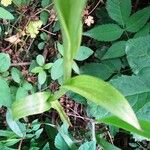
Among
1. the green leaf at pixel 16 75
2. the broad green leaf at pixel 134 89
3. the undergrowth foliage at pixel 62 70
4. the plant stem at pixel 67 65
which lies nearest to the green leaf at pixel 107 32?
the undergrowth foliage at pixel 62 70

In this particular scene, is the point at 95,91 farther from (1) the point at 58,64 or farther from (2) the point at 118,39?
(2) the point at 118,39

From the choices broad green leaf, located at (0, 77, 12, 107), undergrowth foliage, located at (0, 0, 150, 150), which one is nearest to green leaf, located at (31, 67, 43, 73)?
undergrowth foliage, located at (0, 0, 150, 150)

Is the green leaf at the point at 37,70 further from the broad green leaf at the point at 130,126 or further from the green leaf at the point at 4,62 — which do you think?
the broad green leaf at the point at 130,126

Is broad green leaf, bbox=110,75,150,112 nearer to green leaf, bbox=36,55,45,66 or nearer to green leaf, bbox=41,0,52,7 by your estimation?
green leaf, bbox=36,55,45,66

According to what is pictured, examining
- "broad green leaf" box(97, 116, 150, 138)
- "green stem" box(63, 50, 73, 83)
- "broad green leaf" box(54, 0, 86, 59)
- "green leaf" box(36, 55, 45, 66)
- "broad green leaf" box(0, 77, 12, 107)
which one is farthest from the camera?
"green leaf" box(36, 55, 45, 66)

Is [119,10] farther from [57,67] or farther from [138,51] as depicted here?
[57,67]

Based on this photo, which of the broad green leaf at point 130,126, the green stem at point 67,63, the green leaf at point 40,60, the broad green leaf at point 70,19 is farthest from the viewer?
the green leaf at point 40,60

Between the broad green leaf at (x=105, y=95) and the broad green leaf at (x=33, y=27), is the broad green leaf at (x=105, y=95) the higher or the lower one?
the lower one

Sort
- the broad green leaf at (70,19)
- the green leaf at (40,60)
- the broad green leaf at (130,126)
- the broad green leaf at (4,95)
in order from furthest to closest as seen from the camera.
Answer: the green leaf at (40,60) → the broad green leaf at (4,95) → the broad green leaf at (130,126) → the broad green leaf at (70,19)
